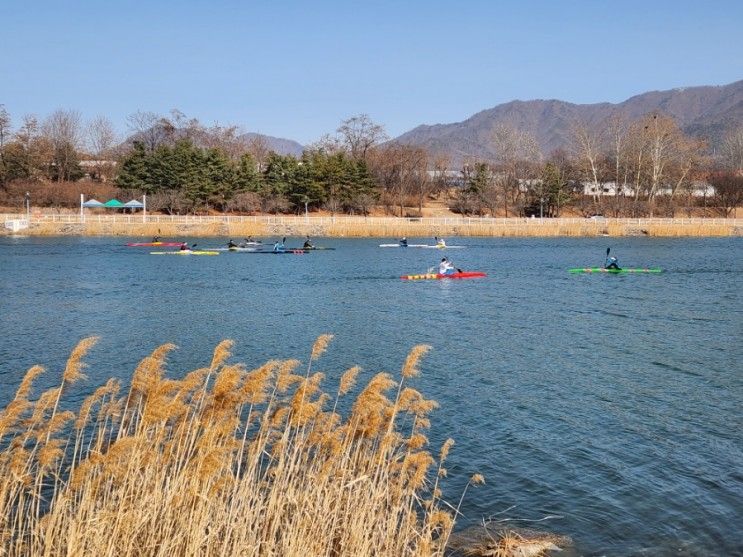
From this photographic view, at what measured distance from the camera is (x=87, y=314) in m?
33.3

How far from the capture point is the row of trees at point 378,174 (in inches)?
4119

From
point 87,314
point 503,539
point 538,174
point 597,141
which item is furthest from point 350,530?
point 597,141

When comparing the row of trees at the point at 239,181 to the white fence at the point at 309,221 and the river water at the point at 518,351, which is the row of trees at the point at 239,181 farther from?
the river water at the point at 518,351

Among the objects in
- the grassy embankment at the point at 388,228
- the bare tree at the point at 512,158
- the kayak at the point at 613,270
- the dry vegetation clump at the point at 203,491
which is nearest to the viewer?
the dry vegetation clump at the point at 203,491

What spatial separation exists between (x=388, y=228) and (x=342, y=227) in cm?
562

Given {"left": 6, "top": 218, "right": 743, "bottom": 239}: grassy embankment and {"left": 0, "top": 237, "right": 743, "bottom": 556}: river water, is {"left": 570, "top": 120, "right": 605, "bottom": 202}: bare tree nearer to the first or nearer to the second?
{"left": 6, "top": 218, "right": 743, "bottom": 239}: grassy embankment

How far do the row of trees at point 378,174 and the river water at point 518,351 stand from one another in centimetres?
4641

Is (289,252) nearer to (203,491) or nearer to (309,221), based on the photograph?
(309,221)

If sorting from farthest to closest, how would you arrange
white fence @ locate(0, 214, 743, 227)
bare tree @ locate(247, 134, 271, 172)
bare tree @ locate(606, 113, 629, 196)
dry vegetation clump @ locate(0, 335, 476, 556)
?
bare tree @ locate(247, 134, 271, 172)
bare tree @ locate(606, 113, 629, 196)
white fence @ locate(0, 214, 743, 227)
dry vegetation clump @ locate(0, 335, 476, 556)

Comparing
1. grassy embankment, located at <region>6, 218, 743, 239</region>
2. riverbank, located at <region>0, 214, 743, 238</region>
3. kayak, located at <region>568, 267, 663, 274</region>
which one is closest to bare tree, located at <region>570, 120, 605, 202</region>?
grassy embankment, located at <region>6, 218, 743, 239</region>

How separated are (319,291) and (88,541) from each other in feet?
115

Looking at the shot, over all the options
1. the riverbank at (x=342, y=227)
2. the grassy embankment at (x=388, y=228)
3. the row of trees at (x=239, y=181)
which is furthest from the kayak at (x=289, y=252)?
the row of trees at (x=239, y=181)

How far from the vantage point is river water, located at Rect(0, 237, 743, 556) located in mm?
13016

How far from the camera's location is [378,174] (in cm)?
12781
